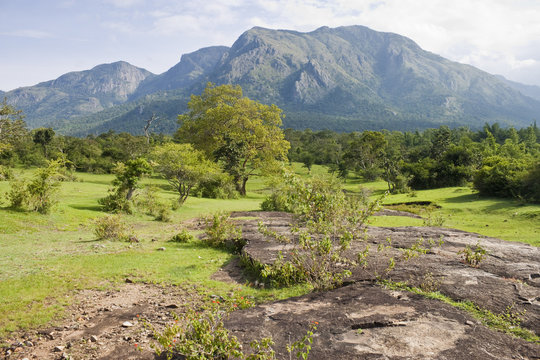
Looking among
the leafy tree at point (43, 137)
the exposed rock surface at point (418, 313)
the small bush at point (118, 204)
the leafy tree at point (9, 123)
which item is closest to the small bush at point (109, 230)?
the small bush at point (118, 204)

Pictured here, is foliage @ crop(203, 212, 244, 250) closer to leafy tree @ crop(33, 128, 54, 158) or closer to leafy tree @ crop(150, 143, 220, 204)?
leafy tree @ crop(150, 143, 220, 204)

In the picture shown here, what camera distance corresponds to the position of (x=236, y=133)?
41094mm

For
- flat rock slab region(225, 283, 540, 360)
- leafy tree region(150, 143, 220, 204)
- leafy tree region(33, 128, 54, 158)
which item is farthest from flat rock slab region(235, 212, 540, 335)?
leafy tree region(33, 128, 54, 158)

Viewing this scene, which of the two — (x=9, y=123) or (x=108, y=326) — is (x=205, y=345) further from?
(x=9, y=123)

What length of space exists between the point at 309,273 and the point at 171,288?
4.17 m

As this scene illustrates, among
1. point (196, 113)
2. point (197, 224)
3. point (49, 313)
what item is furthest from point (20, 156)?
point (49, 313)

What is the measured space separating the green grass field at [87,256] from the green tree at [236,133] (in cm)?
1772

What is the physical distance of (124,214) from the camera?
22750 mm

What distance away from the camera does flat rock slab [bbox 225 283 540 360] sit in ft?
18.0

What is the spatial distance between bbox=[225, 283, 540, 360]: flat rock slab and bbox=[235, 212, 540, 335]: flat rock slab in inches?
46.4

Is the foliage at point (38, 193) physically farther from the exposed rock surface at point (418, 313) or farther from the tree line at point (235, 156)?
the exposed rock surface at point (418, 313)

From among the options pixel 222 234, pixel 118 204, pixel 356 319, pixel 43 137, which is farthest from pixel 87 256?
pixel 43 137

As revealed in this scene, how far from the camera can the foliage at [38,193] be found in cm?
1828

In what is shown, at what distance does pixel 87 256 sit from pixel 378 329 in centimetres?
1067
